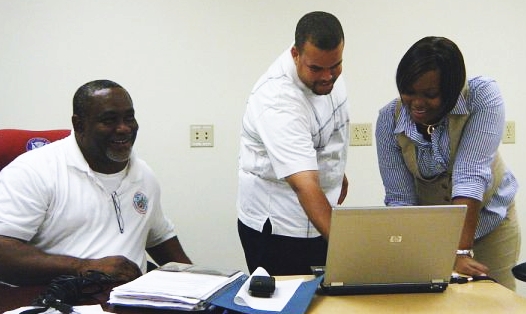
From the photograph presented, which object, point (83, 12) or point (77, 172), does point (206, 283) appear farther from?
point (83, 12)

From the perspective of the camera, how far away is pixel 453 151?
1608 millimetres

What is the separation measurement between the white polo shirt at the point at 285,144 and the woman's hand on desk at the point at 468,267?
0.47 metres

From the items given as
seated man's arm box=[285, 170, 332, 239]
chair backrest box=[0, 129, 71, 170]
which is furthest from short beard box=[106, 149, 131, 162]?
seated man's arm box=[285, 170, 332, 239]

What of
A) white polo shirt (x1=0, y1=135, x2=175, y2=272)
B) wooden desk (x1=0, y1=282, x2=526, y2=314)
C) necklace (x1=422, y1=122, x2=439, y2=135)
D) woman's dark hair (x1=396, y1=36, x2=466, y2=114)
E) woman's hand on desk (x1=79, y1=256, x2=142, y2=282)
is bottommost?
woman's hand on desk (x1=79, y1=256, x2=142, y2=282)

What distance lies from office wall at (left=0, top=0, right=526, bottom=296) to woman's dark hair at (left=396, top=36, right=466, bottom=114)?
134 cm

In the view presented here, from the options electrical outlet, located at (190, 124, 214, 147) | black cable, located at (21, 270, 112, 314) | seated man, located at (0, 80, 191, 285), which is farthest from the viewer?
electrical outlet, located at (190, 124, 214, 147)

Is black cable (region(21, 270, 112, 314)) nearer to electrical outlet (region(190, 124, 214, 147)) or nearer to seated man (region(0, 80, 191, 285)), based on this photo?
seated man (region(0, 80, 191, 285))

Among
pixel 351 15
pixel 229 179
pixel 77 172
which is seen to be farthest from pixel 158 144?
pixel 351 15

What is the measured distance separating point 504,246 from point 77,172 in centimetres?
136

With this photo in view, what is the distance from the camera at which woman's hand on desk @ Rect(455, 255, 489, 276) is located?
1456 millimetres

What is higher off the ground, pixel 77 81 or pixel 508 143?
pixel 77 81

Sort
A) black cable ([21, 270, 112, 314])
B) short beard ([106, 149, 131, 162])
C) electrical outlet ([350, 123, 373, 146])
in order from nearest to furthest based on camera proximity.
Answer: black cable ([21, 270, 112, 314]), short beard ([106, 149, 131, 162]), electrical outlet ([350, 123, 373, 146])

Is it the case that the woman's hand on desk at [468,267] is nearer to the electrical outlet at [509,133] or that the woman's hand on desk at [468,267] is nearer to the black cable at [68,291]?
the black cable at [68,291]

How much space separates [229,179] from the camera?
8.94ft
